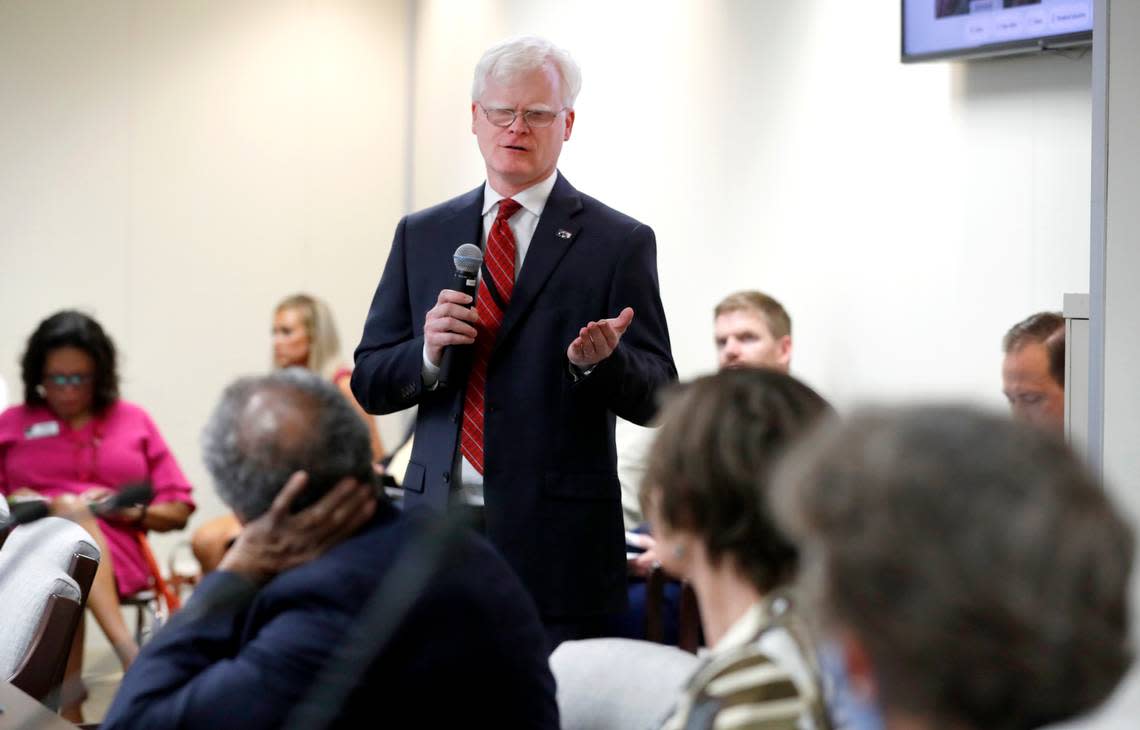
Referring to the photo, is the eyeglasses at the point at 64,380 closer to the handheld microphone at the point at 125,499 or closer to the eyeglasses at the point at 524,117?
the eyeglasses at the point at 524,117

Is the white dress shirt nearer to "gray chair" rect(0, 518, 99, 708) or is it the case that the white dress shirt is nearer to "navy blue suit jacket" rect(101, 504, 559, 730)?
"gray chair" rect(0, 518, 99, 708)

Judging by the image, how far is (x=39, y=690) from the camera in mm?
2414

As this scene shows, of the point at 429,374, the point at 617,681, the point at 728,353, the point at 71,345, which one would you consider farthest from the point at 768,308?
the point at 617,681

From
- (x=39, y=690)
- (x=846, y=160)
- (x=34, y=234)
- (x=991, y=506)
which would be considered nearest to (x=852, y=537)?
(x=991, y=506)

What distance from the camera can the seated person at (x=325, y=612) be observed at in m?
1.62

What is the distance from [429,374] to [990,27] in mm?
1791

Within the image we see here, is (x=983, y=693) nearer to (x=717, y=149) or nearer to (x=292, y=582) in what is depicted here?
(x=292, y=582)

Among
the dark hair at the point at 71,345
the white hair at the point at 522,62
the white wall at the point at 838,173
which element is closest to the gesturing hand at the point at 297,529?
the white hair at the point at 522,62

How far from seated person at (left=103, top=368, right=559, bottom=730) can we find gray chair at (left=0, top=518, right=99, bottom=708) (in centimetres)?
75

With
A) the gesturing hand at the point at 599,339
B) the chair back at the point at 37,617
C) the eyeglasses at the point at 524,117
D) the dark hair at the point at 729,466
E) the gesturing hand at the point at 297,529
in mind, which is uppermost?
the eyeglasses at the point at 524,117

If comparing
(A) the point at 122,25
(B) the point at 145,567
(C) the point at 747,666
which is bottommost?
(B) the point at 145,567

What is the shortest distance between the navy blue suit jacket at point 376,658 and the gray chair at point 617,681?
0.26 ft

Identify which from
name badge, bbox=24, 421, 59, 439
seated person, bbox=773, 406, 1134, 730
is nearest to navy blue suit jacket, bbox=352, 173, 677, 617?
seated person, bbox=773, 406, 1134, 730

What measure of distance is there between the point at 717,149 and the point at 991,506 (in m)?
3.92
